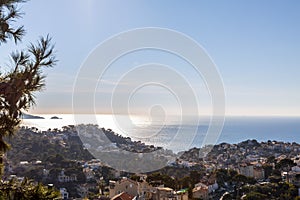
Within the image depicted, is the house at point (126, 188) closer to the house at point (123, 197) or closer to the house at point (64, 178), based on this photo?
the house at point (123, 197)

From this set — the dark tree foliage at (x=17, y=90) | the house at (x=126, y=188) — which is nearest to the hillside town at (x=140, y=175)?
the house at (x=126, y=188)

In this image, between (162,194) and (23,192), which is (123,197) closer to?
(162,194)

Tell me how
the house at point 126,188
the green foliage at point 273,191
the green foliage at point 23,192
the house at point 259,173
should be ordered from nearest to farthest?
the green foliage at point 23,192
the house at point 126,188
the green foliage at point 273,191
the house at point 259,173

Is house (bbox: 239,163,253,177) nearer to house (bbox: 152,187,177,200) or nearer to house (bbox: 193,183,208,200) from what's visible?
house (bbox: 193,183,208,200)

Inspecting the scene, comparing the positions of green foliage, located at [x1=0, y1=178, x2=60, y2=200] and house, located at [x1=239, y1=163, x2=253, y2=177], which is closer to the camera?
green foliage, located at [x1=0, y1=178, x2=60, y2=200]

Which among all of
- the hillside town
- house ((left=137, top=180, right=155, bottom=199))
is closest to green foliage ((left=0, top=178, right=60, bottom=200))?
the hillside town

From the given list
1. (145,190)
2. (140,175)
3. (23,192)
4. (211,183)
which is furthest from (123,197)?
(23,192)

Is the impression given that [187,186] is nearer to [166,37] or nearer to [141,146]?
[141,146]

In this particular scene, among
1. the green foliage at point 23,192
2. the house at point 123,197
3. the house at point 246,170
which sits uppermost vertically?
the green foliage at point 23,192

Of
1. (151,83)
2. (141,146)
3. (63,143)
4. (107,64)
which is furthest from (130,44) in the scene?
(63,143)
